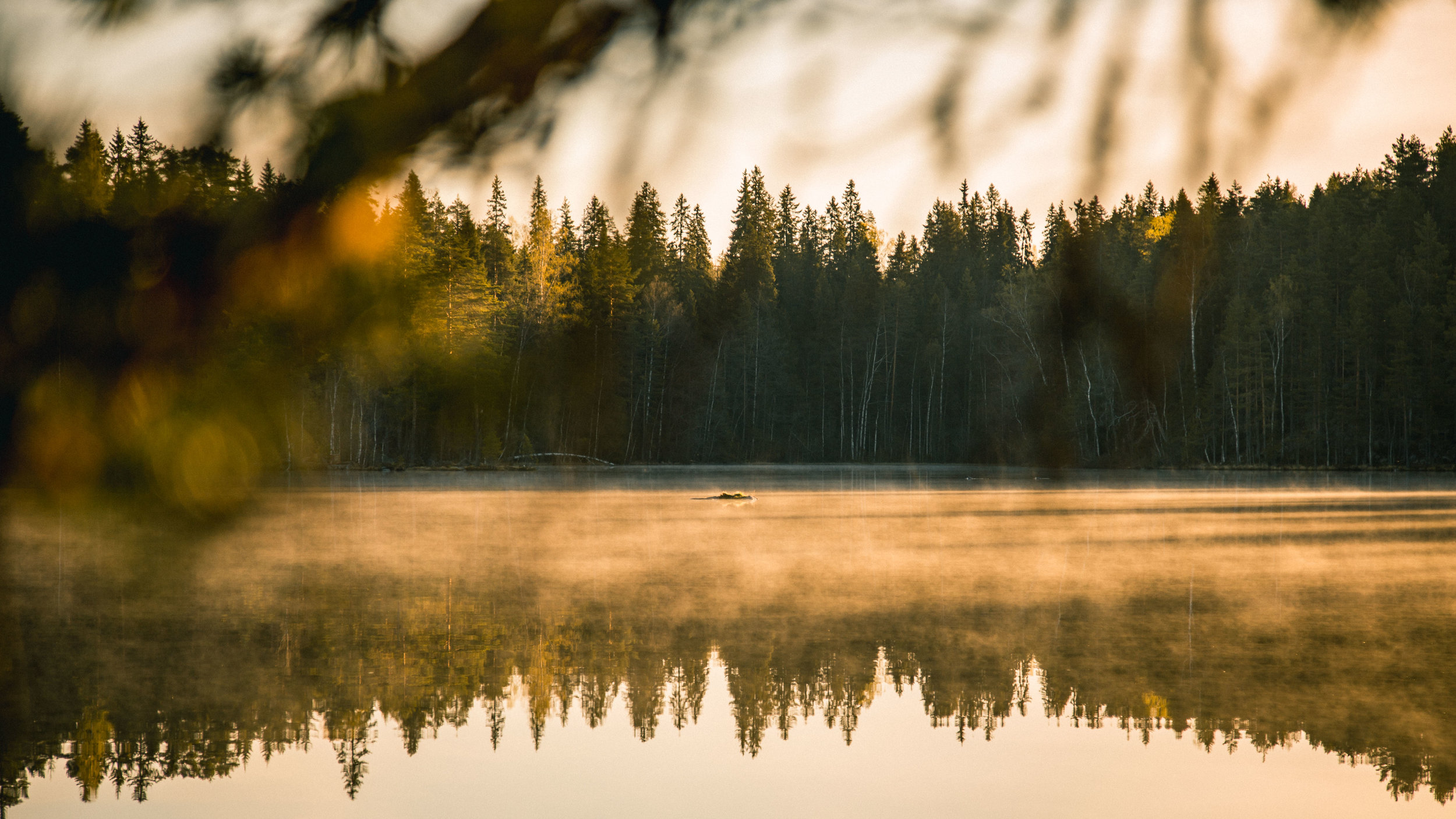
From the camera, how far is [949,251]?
162 cm

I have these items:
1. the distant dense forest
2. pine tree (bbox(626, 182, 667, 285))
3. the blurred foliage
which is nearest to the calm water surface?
the distant dense forest

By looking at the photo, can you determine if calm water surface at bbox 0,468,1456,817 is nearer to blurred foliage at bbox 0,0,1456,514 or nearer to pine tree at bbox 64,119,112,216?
blurred foliage at bbox 0,0,1456,514

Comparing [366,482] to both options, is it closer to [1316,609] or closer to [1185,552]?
[1185,552]

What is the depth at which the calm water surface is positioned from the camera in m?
3.20

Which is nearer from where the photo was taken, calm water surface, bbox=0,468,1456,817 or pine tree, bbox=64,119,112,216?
pine tree, bbox=64,119,112,216

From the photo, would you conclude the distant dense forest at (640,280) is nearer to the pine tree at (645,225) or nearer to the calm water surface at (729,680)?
the pine tree at (645,225)

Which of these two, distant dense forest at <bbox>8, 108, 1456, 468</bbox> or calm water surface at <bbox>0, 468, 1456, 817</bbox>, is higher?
distant dense forest at <bbox>8, 108, 1456, 468</bbox>

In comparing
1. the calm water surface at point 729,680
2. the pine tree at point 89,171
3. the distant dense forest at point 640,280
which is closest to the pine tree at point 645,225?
A: the distant dense forest at point 640,280

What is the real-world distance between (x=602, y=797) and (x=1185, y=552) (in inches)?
318

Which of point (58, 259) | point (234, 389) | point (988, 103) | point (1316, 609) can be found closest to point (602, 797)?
point (234, 389)

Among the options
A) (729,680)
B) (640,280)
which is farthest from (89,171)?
(729,680)

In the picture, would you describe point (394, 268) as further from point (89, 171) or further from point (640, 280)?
point (640, 280)

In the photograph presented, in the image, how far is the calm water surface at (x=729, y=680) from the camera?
10.5 ft

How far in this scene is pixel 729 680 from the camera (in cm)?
453
